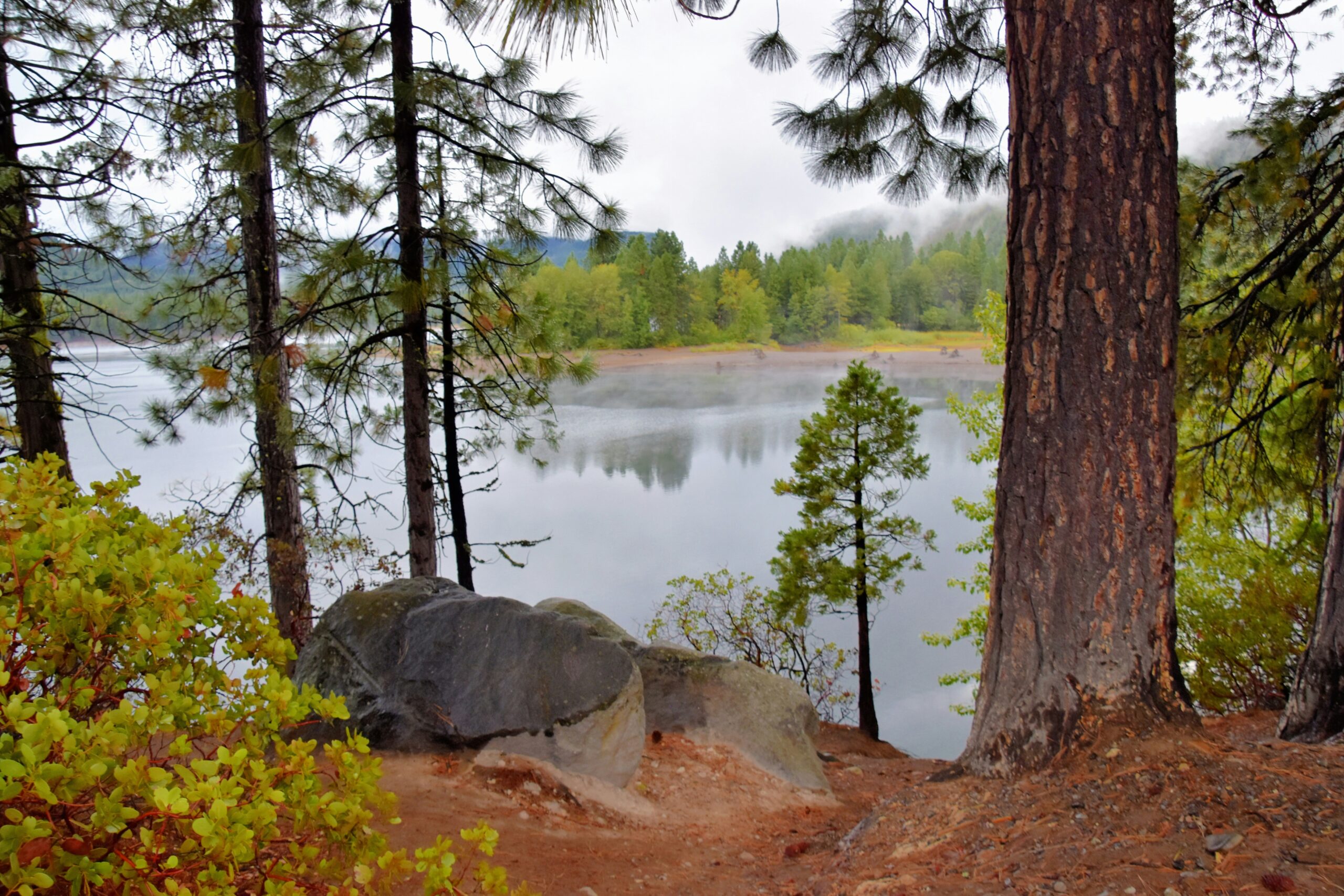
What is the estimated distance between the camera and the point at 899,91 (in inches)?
153

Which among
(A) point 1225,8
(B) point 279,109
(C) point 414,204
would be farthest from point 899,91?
(B) point 279,109

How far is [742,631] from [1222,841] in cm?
694

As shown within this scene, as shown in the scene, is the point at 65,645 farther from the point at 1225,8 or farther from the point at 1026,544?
the point at 1225,8

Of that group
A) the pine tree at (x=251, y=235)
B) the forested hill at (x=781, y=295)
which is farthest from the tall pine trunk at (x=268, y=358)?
the forested hill at (x=781, y=295)

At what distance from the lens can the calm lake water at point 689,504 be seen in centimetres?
1462

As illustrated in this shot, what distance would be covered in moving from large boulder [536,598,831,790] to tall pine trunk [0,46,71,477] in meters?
2.99

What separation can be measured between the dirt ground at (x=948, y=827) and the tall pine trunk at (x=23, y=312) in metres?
2.81

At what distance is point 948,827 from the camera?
7.41 ft

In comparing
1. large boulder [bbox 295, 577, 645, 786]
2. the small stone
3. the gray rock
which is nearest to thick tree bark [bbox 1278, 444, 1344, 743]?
the small stone

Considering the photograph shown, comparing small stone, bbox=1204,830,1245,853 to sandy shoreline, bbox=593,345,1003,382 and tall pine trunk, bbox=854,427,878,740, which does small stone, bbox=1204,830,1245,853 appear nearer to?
tall pine trunk, bbox=854,427,878,740

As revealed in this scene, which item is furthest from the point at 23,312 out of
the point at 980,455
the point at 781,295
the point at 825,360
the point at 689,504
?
the point at 825,360

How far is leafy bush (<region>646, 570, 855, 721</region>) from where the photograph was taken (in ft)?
28.0

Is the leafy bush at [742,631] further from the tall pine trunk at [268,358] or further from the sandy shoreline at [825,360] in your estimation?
the sandy shoreline at [825,360]

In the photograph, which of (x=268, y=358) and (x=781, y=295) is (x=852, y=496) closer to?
(x=268, y=358)
